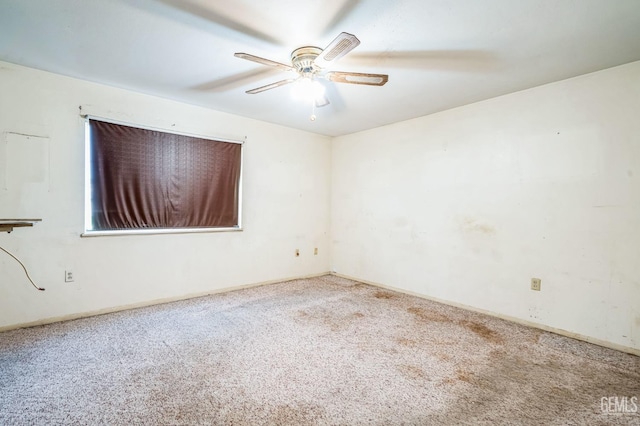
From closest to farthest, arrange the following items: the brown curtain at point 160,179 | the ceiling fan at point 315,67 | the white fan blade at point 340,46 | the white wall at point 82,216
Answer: the white fan blade at point 340,46
the ceiling fan at point 315,67
the white wall at point 82,216
the brown curtain at point 160,179

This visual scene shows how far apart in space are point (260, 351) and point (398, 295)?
221cm

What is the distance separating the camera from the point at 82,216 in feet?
9.51

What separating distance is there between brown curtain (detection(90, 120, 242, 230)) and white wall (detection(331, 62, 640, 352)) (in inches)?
85.5

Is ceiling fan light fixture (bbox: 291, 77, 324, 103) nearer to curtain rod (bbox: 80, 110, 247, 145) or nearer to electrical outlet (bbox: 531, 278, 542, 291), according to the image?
curtain rod (bbox: 80, 110, 247, 145)

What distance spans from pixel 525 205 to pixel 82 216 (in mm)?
4453

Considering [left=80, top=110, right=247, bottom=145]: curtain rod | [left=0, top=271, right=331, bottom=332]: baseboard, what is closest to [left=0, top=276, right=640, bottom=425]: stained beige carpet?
[left=0, top=271, right=331, bottom=332]: baseboard

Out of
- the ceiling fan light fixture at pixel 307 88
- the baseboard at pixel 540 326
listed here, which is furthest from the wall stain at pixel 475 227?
the ceiling fan light fixture at pixel 307 88

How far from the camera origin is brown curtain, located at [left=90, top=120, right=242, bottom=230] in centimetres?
300

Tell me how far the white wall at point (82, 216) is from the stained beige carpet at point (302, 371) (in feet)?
1.10

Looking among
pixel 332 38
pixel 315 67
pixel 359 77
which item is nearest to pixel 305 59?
pixel 315 67

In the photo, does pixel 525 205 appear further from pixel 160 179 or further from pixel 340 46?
pixel 160 179

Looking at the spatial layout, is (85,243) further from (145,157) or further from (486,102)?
(486,102)
